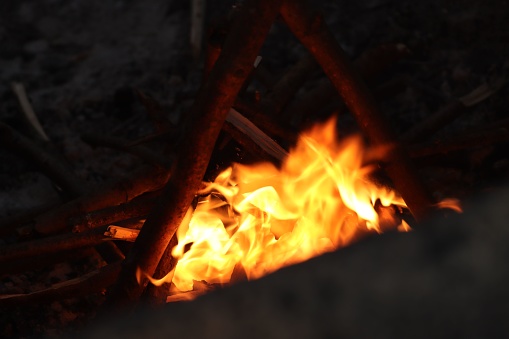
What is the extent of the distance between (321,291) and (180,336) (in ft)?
0.73

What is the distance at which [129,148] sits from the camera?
3.31 meters

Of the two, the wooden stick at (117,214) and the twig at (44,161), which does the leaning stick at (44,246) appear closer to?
the wooden stick at (117,214)

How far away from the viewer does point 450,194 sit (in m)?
3.32

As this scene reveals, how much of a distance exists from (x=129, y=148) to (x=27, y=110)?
1.28 m

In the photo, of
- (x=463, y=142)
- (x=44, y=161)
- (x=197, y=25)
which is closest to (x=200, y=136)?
(x=463, y=142)

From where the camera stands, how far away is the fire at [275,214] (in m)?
2.68

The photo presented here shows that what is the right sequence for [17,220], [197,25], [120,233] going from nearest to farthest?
[120,233] < [17,220] < [197,25]

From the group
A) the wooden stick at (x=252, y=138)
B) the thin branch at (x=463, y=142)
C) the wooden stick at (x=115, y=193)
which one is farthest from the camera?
the thin branch at (x=463, y=142)

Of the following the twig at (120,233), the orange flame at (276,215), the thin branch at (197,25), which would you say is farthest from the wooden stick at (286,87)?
the thin branch at (197,25)

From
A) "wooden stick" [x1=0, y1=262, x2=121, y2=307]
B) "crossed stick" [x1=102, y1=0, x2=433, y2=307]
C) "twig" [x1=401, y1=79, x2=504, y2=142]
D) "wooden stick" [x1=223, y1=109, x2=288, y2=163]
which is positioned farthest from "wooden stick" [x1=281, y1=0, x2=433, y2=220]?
"wooden stick" [x1=0, y1=262, x2=121, y2=307]

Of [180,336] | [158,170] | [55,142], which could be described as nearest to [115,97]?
[55,142]

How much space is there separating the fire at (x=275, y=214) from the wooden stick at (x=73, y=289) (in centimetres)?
26

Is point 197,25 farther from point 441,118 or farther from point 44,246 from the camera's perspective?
point 44,246

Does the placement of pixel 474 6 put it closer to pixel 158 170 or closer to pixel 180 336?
pixel 158 170
